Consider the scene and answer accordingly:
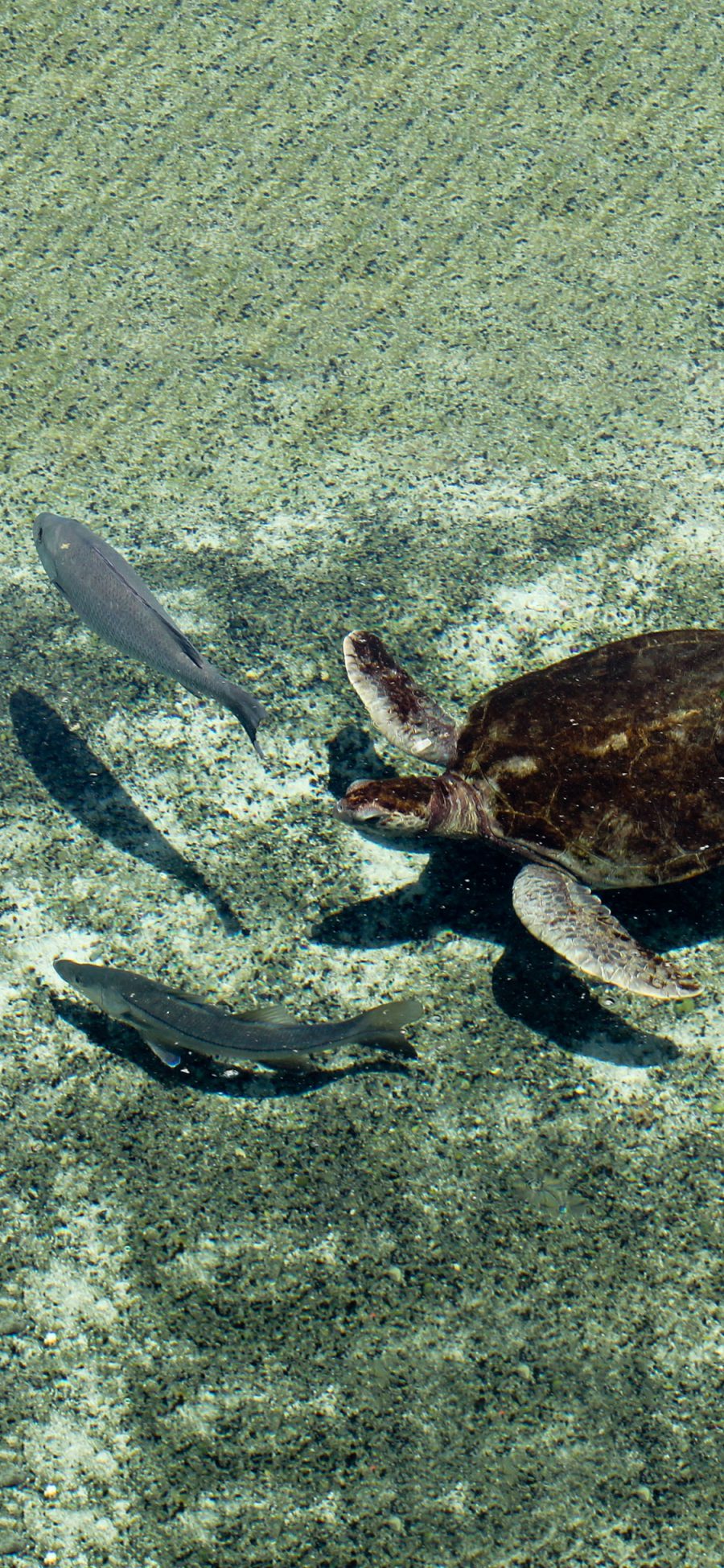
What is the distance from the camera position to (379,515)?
3.47 meters

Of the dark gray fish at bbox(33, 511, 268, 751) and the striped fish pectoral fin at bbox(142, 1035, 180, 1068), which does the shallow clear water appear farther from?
the dark gray fish at bbox(33, 511, 268, 751)

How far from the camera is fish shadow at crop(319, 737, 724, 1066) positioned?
2439mm

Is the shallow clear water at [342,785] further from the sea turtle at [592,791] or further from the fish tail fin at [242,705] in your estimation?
the fish tail fin at [242,705]

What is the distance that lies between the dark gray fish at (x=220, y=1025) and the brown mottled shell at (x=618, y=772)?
0.57 meters

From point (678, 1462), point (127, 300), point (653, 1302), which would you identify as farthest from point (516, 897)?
point (127, 300)

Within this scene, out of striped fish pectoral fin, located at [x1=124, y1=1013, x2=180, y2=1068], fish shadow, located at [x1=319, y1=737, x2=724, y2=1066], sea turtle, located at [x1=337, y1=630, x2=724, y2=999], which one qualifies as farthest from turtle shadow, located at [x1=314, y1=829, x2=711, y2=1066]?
striped fish pectoral fin, located at [x1=124, y1=1013, x2=180, y2=1068]

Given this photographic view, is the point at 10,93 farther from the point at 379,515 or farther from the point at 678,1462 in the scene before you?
the point at 678,1462

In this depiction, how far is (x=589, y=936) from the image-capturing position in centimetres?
237

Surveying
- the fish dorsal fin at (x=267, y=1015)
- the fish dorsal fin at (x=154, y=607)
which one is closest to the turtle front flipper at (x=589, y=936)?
the fish dorsal fin at (x=267, y=1015)

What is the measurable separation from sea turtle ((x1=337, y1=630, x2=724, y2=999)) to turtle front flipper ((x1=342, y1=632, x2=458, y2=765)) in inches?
5.0

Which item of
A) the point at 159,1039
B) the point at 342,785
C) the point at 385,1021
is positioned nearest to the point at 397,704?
the point at 342,785

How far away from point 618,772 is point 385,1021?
77cm

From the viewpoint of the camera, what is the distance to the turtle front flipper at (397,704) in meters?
2.77

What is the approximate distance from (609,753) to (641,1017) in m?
0.58
